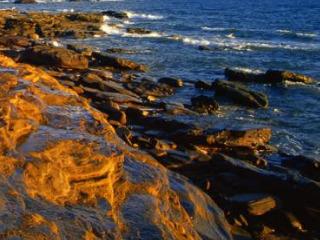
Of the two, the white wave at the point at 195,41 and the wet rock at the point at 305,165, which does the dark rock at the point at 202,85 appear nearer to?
the wet rock at the point at 305,165

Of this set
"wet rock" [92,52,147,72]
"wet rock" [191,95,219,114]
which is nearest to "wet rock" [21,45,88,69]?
"wet rock" [92,52,147,72]

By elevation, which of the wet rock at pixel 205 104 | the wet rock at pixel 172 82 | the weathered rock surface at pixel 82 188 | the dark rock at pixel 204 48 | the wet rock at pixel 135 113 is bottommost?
the dark rock at pixel 204 48

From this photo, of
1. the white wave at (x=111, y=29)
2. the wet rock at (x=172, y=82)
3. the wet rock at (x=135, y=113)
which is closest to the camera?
the wet rock at (x=135, y=113)

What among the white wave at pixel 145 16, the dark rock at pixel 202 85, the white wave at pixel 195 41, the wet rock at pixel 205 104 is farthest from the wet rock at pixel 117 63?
the white wave at pixel 145 16

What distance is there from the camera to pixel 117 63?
120 ft

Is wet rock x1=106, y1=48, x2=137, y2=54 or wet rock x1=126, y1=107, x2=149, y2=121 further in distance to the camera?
wet rock x1=106, y1=48, x2=137, y2=54

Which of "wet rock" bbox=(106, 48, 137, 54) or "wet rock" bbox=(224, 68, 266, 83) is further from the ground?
"wet rock" bbox=(224, 68, 266, 83)

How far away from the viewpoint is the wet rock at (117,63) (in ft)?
120

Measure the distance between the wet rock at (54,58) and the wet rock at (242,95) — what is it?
9253mm

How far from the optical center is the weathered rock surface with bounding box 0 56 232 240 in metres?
8.01

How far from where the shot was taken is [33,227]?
756 cm

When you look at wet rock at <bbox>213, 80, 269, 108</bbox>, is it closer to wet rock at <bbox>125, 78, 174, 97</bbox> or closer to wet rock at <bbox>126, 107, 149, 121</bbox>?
wet rock at <bbox>125, 78, 174, 97</bbox>

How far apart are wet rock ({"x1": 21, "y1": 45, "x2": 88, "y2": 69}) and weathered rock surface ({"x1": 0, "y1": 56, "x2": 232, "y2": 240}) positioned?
70.2 ft

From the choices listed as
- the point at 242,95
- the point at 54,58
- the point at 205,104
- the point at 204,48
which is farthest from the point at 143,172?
the point at 204,48
